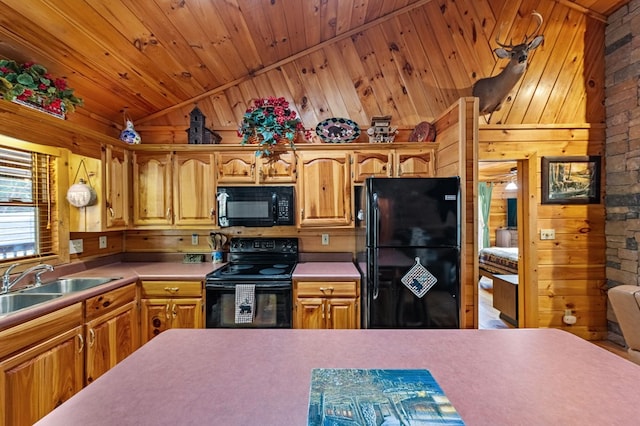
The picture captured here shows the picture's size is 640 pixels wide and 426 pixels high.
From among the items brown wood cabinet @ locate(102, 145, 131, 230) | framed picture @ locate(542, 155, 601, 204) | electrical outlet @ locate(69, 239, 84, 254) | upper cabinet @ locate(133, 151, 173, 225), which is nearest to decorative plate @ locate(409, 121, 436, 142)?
framed picture @ locate(542, 155, 601, 204)

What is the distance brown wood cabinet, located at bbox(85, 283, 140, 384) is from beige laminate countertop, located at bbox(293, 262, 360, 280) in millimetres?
1357

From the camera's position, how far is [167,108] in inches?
126

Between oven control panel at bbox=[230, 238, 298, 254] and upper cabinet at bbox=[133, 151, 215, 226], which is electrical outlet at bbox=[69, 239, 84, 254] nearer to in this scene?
upper cabinet at bbox=[133, 151, 215, 226]

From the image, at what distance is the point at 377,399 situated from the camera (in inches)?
31.1

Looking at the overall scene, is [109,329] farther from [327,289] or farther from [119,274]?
[327,289]

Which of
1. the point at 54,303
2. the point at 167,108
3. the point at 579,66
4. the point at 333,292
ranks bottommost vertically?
the point at 333,292

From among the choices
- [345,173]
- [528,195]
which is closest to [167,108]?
[345,173]

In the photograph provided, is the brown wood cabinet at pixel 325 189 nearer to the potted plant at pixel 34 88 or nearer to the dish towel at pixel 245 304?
the dish towel at pixel 245 304

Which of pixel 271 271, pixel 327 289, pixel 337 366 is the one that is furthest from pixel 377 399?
pixel 271 271

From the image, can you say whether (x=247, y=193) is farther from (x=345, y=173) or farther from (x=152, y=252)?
(x=152, y=252)

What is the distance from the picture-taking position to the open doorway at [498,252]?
152 inches

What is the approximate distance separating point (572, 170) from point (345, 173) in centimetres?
249

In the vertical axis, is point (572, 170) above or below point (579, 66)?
below

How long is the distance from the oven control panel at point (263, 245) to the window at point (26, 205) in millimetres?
1469
